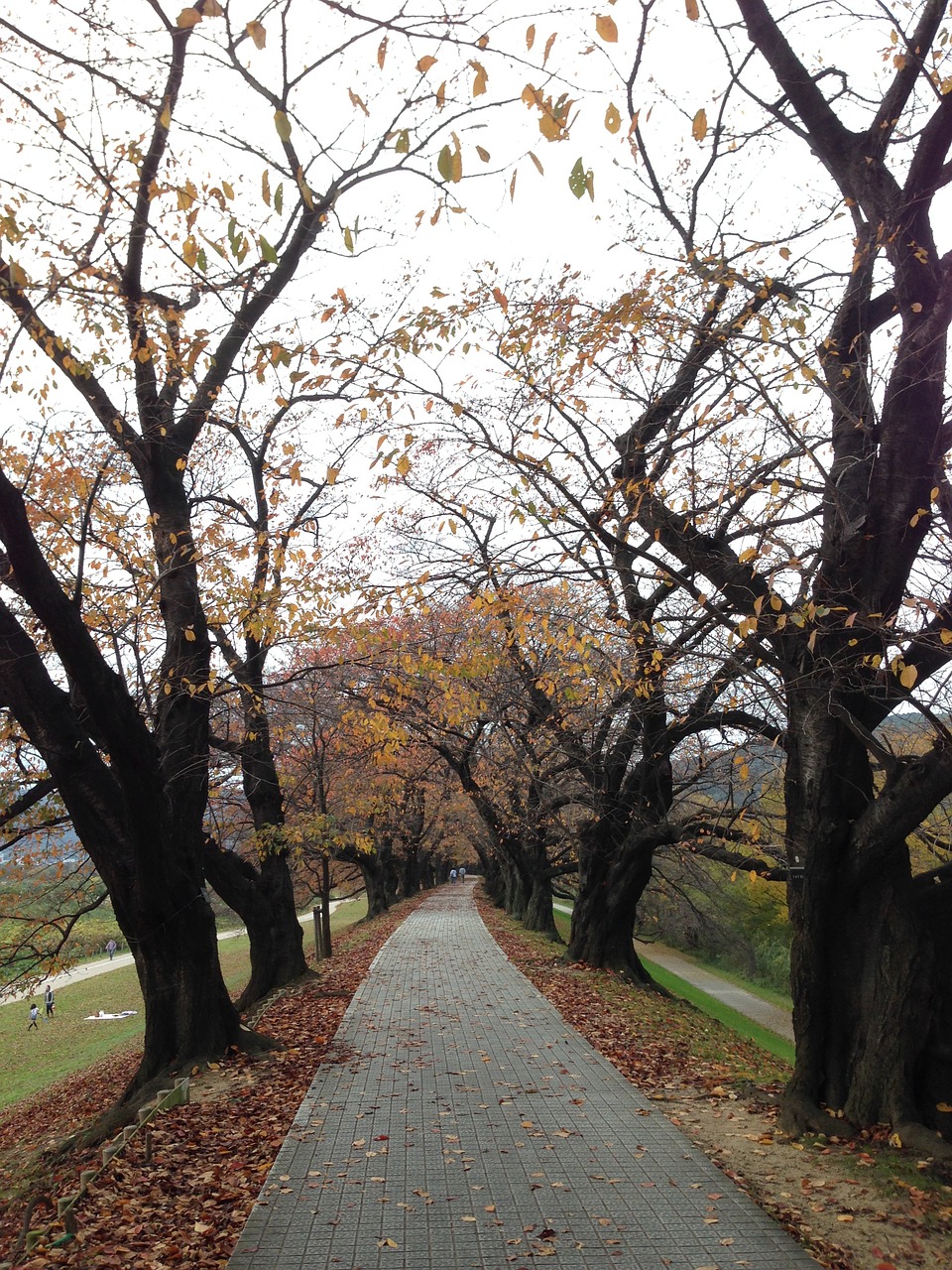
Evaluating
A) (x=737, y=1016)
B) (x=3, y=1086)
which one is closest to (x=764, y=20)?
(x=3, y=1086)

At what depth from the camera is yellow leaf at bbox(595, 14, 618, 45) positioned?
3.21 meters

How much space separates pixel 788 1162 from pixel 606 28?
6.42m

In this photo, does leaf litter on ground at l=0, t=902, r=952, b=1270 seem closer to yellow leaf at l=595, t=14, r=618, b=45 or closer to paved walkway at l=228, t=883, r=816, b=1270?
paved walkway at l=228, t=883, r=816, b=1270

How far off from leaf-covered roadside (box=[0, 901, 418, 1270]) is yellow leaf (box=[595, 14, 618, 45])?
5.68m

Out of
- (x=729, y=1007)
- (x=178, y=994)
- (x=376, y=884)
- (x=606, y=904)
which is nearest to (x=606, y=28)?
(x=178, y=994)

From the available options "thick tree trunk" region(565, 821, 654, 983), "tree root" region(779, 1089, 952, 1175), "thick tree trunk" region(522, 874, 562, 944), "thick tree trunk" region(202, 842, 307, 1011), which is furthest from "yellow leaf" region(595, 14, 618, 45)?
"thick tree trunk" region(522, 874, 562, 944)

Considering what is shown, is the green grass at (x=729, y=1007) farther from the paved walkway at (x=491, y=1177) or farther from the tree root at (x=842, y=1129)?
the tree root at (x=842, y=1129)

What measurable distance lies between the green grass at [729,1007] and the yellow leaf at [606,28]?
20.7 m

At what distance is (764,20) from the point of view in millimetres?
6535

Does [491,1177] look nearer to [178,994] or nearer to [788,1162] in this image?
[788,1162]

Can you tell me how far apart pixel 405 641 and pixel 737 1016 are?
2238cm

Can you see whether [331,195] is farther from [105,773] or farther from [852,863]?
[852,863]

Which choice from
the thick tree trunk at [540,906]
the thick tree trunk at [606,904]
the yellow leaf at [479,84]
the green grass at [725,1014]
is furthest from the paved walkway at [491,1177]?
the thick tree trunk at [540,906]

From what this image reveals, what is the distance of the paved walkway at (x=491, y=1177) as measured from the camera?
15.8 feet
